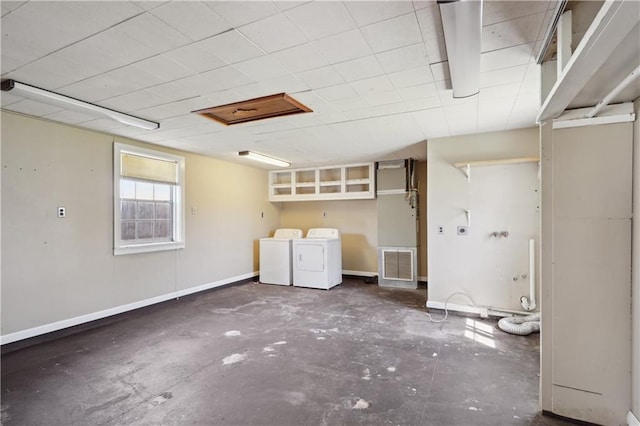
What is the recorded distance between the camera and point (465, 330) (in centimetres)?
355

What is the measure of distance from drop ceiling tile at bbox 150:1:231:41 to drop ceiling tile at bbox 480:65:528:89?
1984 mm

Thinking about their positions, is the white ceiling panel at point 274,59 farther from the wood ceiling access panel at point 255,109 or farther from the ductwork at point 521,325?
the ductwork at point 521,325

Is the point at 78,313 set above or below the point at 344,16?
below

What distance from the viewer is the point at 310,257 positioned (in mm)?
5816

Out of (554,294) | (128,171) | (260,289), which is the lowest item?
(260,289)

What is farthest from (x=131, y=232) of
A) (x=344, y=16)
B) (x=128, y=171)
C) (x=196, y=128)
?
(x=344, y=16)

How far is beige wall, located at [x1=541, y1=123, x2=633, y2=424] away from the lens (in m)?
1.87

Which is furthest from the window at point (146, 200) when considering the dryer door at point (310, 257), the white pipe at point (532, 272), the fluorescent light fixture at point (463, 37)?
the white pipe at point (532, 272)

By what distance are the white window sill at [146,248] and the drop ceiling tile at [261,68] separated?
10.5 ft

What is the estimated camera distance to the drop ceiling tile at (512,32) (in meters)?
1.75

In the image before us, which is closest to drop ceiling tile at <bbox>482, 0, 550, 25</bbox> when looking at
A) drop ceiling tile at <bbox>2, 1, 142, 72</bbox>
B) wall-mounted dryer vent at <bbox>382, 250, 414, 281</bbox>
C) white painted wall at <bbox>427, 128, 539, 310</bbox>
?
drop ceiling tile at <bbox>2, 1, 142, 72</bbox>

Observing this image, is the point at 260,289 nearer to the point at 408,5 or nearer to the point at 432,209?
the point at 432,209

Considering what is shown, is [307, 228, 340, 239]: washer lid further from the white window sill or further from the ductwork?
the ductwork

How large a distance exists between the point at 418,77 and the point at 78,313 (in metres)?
4.60
